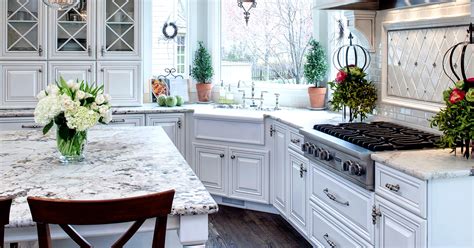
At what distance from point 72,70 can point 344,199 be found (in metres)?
3.08

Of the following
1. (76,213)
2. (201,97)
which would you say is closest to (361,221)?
(76,213)

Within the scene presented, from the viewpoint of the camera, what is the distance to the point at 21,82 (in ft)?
15.8

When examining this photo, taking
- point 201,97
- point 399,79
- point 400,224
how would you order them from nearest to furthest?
1. point 400,224
2. point 399,79
3. point 201,97

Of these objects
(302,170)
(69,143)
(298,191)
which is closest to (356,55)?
(302,170)

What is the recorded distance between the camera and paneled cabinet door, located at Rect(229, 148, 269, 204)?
4488 millimetres

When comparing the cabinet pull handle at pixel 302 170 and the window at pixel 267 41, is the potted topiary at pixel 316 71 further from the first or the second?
the cabinet pull handle at pixel 302 170

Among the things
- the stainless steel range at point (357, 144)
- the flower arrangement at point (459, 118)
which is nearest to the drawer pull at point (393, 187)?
the stainless steel range at point (357, 144)

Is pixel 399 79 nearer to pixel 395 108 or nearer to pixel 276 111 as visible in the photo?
pixel 395 108

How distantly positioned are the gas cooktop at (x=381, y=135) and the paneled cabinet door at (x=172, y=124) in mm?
1833

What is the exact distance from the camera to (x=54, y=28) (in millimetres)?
4836

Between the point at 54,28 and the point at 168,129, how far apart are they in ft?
4.64

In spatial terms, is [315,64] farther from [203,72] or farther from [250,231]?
[250,231]

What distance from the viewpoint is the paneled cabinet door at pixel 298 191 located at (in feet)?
11.9

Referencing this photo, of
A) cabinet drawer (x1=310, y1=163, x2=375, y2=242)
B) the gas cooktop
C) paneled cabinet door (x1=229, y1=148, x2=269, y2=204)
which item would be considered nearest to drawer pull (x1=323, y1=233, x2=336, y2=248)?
cabinet drawer (x1=310, y1=163, x2=375, y2=242)
